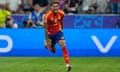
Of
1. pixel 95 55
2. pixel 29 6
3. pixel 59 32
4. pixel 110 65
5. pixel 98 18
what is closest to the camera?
pixel 59 32

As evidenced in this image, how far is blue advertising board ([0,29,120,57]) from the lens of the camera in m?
17.9

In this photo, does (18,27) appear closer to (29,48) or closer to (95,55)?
(29,48)

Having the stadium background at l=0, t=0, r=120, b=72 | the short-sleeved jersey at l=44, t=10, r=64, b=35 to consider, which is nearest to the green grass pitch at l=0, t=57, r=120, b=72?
the short-sleeved jersey at l=44, t=10, r=64, b=35

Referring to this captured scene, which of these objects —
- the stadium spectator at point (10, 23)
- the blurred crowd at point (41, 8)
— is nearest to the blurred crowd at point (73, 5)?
the blurred crowd at point (41, 8)

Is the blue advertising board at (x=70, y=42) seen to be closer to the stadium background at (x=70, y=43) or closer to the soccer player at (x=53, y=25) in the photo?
the stadium background at (x=70, y=43)

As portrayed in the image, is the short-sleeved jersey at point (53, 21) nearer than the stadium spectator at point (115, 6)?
Yes

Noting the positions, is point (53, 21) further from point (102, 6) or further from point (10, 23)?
point (102, 6)

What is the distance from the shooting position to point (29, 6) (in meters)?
21.4

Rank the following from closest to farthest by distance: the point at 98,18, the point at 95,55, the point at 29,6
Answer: the point at 95,55 → the point at 98,18 → the point at 29,6

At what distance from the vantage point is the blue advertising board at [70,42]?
17.9m

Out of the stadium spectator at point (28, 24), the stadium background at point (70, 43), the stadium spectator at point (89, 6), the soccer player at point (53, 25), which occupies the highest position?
the soccer player at point (53, 25)

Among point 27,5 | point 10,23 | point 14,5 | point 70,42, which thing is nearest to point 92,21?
point 70,42

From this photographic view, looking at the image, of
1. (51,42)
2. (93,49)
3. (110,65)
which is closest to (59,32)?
(51,42)

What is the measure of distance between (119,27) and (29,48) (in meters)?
4.34
